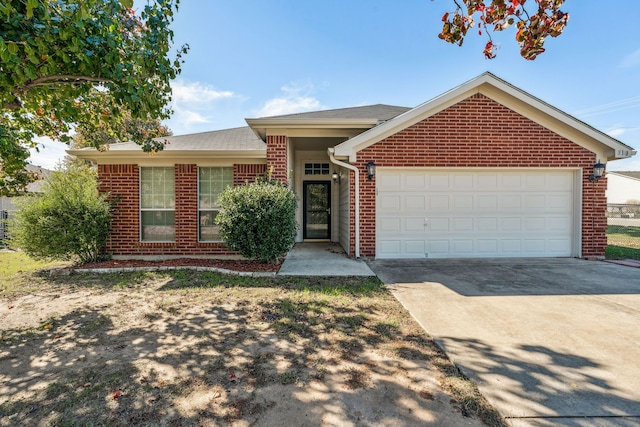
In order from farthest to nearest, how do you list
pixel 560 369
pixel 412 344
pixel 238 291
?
pixel 238 291, pixel 412 344, pixel 560 369

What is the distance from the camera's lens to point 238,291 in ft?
16.6

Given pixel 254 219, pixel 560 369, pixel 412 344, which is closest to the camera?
pixel 560 369

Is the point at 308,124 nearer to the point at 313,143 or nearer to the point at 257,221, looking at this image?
the point at 313,143

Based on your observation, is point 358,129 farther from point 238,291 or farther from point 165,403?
point 165,403

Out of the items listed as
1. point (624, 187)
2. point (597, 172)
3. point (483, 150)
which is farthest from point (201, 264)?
point (624, 187)

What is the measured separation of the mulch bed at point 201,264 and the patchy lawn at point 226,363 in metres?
1.65

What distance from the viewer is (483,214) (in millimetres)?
7699

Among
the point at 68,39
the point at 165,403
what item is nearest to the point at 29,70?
the point at 68,39

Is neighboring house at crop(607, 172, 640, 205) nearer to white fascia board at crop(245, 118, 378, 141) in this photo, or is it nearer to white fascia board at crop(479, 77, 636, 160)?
white fascia board at crop(479, 77, 636, 160)

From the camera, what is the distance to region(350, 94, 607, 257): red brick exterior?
7.47 metres

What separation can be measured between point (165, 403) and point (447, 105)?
313 inches

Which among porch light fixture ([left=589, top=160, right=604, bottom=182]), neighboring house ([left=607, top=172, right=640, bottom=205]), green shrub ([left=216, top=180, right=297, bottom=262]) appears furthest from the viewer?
neighboring house ([left=607, top=172, right=640, bottom=205])

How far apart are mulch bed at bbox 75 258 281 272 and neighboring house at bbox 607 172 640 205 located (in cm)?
4735

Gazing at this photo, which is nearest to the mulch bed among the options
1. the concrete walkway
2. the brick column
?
the concrete walkway
